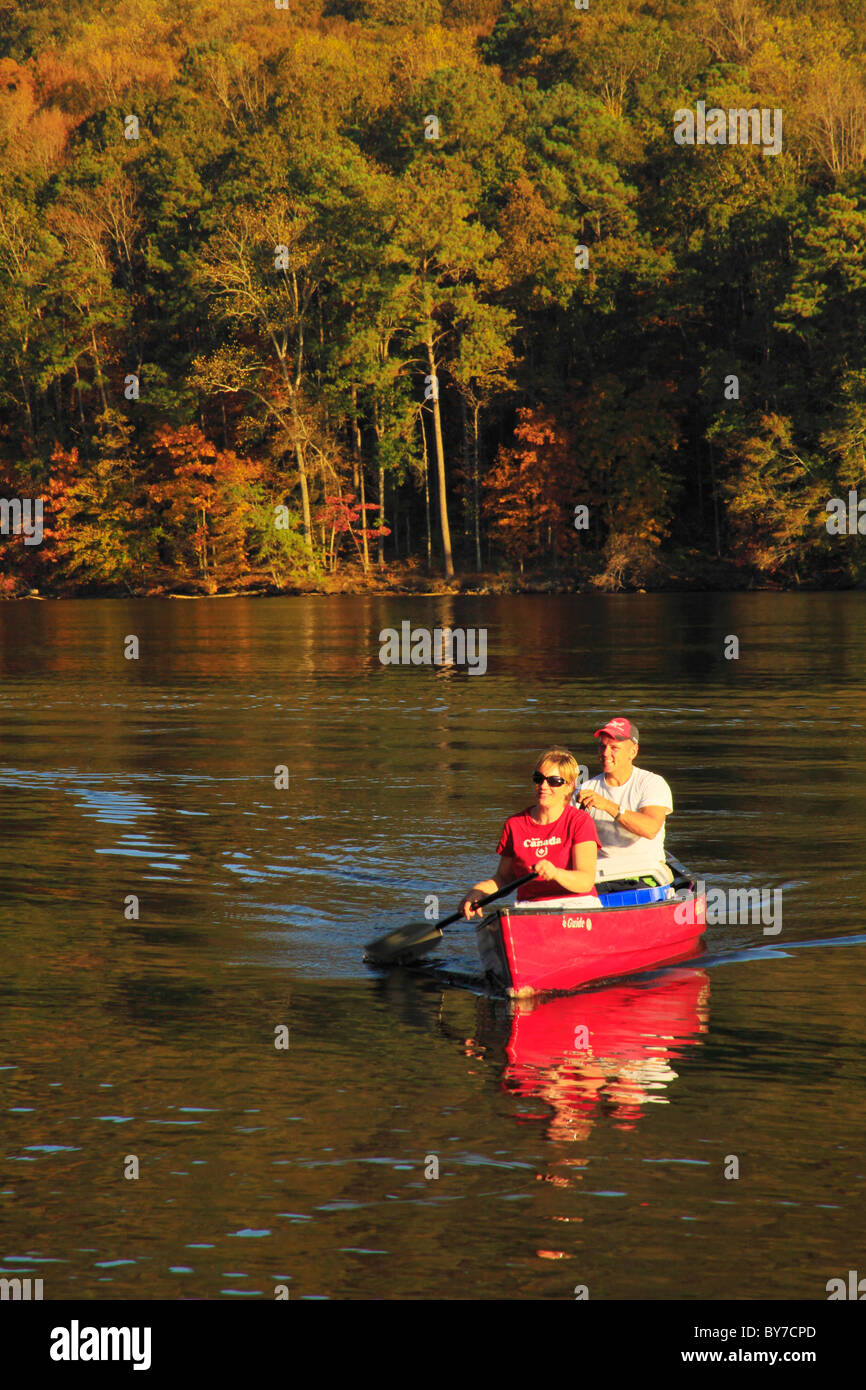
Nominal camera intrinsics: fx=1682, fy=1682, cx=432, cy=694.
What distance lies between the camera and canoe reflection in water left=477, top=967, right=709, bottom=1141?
8750 millimetres

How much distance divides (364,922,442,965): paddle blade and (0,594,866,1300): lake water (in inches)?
6.0

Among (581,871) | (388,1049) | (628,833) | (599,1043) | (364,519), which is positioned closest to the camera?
(388,1049)

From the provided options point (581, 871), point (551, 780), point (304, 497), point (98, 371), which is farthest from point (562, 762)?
point (98, 371)

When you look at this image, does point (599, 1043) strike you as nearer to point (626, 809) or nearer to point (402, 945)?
point (402, 945)

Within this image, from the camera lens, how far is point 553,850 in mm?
11281

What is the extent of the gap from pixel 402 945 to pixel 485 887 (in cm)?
94

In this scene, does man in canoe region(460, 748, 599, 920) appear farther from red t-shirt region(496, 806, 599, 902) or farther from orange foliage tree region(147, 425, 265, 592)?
orange foliage tree region(147, 425, 265, 592)

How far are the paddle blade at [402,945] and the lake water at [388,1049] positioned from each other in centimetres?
15

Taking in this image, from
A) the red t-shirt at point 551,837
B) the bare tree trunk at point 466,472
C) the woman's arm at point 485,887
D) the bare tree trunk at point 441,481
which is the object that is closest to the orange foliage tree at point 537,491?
the bare tree trunk at point 466,472

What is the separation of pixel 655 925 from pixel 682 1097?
310 cm

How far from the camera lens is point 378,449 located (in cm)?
7394

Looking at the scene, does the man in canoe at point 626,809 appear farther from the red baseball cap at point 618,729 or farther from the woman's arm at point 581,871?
the woman's arm at point 581,871

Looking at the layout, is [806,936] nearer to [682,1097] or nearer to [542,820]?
[542,820]
